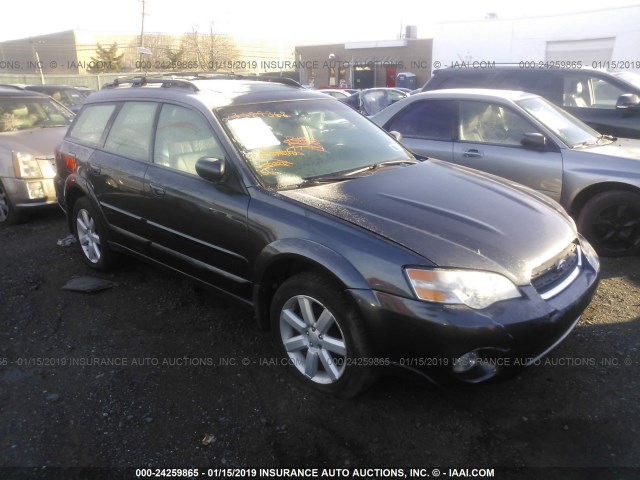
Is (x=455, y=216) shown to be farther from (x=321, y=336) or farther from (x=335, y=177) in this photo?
(x=321, y=336)

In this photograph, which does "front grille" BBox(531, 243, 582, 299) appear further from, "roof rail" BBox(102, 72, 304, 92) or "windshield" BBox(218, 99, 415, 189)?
"roof rail" BBox(102, 72, 304, 92)

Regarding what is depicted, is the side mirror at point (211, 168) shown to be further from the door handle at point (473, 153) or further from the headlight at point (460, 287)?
the door handle at point (473, 153)

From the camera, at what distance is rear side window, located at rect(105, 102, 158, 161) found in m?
3.91

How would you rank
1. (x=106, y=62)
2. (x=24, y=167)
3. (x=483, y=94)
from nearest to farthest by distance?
(x=483, y=94) → (x=24, y=167) → (x=106, y=62)

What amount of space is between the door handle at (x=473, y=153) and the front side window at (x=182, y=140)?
9.81 ft

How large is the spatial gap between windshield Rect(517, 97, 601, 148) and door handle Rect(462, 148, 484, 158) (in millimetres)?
612

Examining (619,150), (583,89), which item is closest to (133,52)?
(583,89)

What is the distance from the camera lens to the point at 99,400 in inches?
117

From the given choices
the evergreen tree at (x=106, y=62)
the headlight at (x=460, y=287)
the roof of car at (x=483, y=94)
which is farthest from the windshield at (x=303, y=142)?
the evergreen tree at (x=106, y=62)

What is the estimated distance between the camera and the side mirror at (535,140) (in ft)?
16.0

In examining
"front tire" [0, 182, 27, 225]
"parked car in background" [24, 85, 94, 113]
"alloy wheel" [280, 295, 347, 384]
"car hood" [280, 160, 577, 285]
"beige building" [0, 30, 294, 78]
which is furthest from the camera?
"beige building" [0, 30, 294, 78]

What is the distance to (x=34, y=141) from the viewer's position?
650 cm

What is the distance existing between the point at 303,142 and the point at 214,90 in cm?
79

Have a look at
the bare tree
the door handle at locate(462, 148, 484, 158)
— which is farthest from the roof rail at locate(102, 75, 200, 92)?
the bare tree
